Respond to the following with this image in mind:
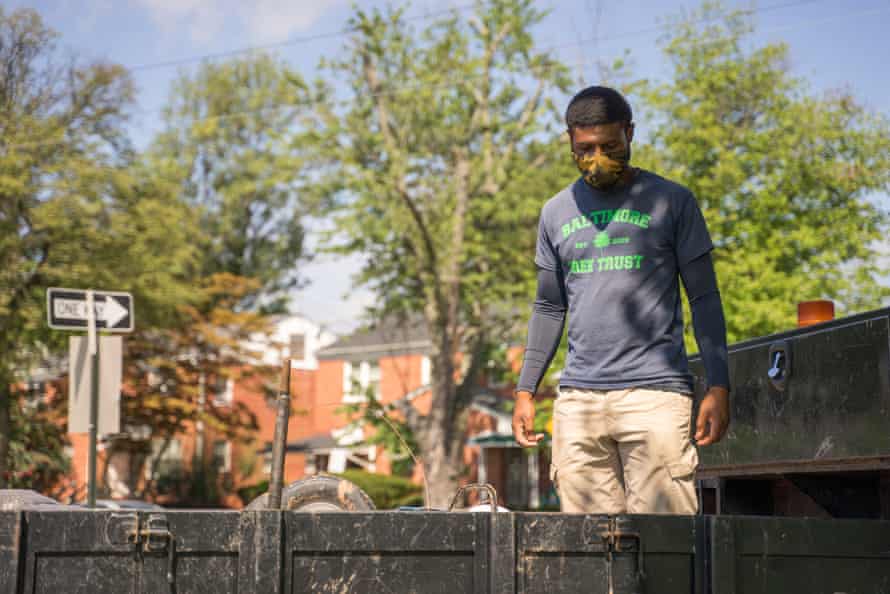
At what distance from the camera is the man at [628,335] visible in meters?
3.69

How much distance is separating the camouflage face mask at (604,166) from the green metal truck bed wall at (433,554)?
1.23 m

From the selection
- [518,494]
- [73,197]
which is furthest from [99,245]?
[518,494]

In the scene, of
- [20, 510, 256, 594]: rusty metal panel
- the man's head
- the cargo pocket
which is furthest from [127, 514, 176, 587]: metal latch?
the man's head

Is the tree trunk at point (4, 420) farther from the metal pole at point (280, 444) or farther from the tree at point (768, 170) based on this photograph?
the metal pole at point (280, 444)

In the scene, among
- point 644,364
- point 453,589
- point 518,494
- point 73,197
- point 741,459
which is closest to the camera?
point 453,589

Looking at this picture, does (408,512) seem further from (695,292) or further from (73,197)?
(73,197)

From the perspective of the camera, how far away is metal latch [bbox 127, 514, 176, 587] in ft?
9.41

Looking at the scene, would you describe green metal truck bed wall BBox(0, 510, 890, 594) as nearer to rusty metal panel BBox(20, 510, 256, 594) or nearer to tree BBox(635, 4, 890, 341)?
rusty metal panel BBox(20, 510, 256, 594)

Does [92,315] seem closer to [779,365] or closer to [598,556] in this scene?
[779,365]

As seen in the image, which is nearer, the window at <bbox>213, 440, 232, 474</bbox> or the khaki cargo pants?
Result: the khaki cargo pants

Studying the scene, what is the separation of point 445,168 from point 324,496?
89.6ft

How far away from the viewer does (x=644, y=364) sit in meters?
3.74

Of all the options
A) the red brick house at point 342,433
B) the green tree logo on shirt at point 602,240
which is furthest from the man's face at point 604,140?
the red brick house at point 342,433

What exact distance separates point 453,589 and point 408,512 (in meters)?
0.23
